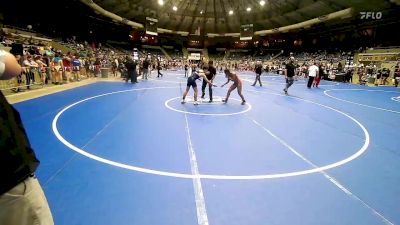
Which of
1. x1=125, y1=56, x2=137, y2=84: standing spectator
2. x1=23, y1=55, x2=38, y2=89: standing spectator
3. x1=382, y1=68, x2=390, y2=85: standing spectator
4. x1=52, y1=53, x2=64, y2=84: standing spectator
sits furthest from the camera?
x1=382, y1=68, x2=390, y2=85: standing spectator

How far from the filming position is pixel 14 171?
1518 millimetres

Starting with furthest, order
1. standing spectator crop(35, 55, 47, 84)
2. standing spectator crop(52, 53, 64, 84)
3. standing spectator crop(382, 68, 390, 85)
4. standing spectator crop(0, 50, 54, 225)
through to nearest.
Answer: standing spectator crop(382, 68, 390, 85), standing spectator crop(52, 53, 64, 84), standing spectator crop(35, 55, 47, 84), standing spectator crop(0, 50, 54, 225)

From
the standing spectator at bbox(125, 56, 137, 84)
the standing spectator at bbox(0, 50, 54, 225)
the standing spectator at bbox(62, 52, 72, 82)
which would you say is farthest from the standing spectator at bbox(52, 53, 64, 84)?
the standing spectator at bbox(0, 50, 54, 225)

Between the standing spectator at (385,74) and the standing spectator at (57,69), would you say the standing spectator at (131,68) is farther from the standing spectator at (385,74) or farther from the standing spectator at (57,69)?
the standing spectator at (385,74)

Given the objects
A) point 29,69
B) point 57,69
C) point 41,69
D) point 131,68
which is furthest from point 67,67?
point 29,69

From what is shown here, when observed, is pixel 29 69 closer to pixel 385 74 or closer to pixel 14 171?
pixel 14 171

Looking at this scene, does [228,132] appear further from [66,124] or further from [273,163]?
[66,124]

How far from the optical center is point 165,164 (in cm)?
496

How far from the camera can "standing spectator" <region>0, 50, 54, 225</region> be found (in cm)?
147

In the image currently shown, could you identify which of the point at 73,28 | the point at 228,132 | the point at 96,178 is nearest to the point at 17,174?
the point at 96,178

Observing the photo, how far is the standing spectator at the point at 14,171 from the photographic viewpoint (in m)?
1.47

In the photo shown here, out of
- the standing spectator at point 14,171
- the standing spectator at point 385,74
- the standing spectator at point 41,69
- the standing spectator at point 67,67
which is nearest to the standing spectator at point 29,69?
the standing spectator at point 41,69

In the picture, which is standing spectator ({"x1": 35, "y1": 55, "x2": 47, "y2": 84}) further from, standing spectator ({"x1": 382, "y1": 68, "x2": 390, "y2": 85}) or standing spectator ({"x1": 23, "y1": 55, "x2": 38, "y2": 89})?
standing spectator ({"x1": 382, "y1": 68, "x2": 390, "y2": 85})

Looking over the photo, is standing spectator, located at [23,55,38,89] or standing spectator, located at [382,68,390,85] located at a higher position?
standing spectator, located at [23,55,38,89]
